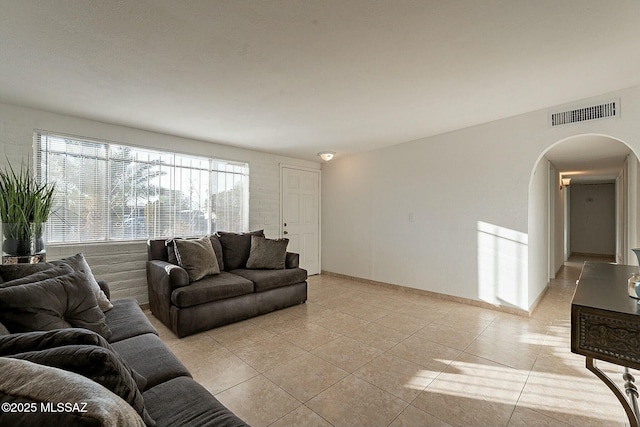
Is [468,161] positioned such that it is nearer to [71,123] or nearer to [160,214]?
[160,214]

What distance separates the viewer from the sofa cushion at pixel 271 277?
3.43 meters

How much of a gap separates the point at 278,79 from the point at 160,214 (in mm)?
2596

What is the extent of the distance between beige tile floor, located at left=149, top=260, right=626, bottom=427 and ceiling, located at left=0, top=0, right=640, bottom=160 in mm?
2390

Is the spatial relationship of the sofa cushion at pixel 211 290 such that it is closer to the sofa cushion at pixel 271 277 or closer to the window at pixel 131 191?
the sofa cushion at pixel 271 277

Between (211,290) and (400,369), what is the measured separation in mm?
1988

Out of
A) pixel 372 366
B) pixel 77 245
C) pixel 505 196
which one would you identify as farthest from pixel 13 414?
pixel 505 196

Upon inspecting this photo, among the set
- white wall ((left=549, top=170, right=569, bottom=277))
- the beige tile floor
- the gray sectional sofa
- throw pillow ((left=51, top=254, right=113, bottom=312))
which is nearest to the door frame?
the beige tile floor

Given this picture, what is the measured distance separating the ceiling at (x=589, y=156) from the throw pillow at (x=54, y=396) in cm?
440

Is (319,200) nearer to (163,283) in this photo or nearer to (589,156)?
(163,283)

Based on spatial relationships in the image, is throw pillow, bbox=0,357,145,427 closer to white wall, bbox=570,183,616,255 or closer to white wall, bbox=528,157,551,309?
white wall, bbox=528,157,551,309

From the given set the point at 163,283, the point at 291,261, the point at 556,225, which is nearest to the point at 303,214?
the point at 291,261

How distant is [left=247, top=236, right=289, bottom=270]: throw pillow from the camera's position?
3.89 metres

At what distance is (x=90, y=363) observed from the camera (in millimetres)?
754

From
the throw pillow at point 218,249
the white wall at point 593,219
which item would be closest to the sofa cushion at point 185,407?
the throw pillow at point 218,249
